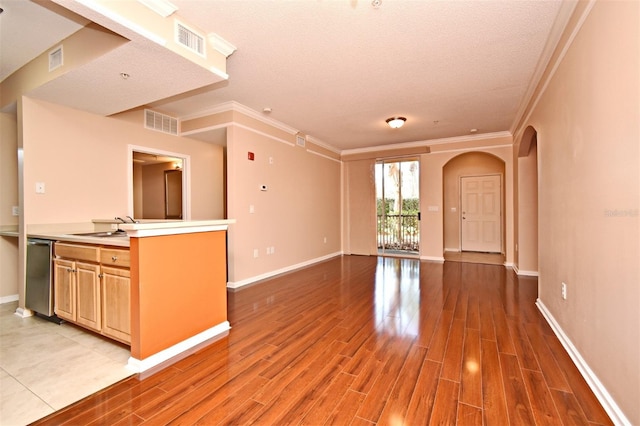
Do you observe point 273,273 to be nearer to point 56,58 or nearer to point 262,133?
point 262,133

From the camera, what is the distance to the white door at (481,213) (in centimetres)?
711

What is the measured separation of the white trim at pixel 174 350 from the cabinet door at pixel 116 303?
293 mm

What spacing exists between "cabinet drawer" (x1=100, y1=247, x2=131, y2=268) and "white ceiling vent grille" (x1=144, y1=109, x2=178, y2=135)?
261cm

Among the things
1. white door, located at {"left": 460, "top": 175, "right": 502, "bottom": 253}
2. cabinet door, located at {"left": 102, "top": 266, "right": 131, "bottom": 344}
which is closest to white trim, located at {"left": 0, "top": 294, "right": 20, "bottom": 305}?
cabinet door, located at {"left": 102, "top": 266, "right": 131, "bottom": 344}

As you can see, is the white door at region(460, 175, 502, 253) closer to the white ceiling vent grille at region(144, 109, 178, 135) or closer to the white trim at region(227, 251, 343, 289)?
the white trim at region(227, 251, 343, 289)

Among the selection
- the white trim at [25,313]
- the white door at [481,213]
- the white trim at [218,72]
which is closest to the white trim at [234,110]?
the white trim at [218,72]

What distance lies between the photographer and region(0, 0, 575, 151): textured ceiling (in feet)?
7.33

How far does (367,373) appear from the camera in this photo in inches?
79.1

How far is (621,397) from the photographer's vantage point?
150 centimetres

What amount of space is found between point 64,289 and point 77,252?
47 cm

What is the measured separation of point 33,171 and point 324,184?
4872mm

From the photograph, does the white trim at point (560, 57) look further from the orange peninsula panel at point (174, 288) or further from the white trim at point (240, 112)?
the white trim at point (240, 112)

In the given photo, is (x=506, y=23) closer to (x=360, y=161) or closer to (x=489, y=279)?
(x=489, y=279)

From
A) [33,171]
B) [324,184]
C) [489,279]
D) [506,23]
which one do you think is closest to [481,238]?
[489,279]
